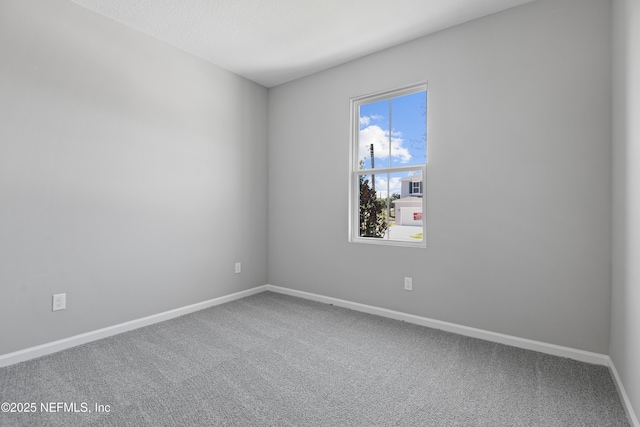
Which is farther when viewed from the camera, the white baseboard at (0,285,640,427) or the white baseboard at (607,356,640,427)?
the white baseboard at (0,285,640,427)

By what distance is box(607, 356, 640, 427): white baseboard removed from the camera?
4.81 feet

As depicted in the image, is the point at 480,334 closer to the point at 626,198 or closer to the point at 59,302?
the point at 626,198

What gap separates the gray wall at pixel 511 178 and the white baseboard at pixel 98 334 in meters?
1.56

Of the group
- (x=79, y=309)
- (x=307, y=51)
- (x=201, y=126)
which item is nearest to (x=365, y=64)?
(x=307, y=51)

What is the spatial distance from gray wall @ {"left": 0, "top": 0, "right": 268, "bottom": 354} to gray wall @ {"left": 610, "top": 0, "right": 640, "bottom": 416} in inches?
130

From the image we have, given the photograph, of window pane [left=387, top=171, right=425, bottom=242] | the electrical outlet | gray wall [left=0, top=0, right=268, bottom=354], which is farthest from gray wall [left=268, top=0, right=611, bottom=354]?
the electrical outlet

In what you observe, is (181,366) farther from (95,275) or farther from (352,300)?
(352,300)

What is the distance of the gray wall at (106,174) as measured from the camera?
6.93 feet

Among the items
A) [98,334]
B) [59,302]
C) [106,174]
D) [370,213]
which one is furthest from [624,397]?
[106,174]

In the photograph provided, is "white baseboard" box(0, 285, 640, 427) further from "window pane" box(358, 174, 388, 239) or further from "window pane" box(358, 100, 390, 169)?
"window pane" box(358, 100, 390, 169)

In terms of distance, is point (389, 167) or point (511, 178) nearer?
point (511, 178)

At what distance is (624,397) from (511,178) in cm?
146

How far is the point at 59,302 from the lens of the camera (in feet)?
7.48

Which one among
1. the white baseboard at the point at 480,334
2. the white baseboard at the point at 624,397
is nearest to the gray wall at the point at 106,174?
the white baseboard at the point at 480,334
